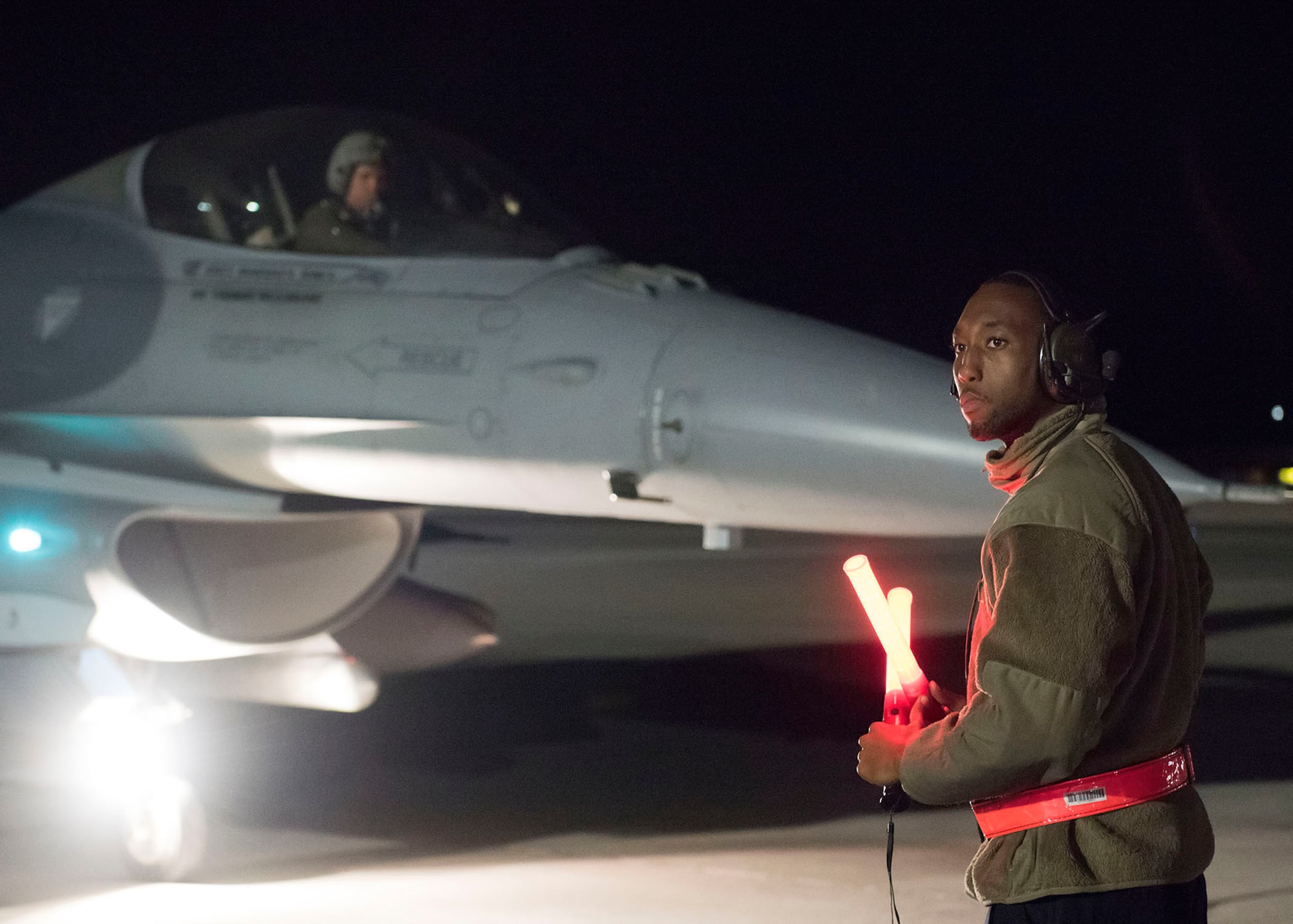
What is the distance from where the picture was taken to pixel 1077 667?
2289 mm

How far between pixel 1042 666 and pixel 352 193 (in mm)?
4949

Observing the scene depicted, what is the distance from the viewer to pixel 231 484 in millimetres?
6660

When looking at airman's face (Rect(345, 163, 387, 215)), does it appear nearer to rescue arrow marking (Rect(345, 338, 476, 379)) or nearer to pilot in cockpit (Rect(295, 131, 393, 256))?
pilot in cockpit (Rect(295, 131, 393, 256))

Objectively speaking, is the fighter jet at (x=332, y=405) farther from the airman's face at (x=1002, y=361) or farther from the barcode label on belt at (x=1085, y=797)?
the barcode label on belt at (x=1085, y=797)

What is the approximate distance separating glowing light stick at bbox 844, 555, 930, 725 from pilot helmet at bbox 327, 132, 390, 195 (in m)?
4.60

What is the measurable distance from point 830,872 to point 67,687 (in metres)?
2.96

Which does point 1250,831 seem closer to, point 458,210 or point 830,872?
point 830,872

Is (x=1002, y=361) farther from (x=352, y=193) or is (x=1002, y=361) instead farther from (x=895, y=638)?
(x=352, y=193)

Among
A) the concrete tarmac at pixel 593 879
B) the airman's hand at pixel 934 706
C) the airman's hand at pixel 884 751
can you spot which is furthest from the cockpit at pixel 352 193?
the airman's hand at pixel 884 751

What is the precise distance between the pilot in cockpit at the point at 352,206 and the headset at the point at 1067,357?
14.7 feet

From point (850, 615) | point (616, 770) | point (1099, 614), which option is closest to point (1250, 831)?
point (616, 770)

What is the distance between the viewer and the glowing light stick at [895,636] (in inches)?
100

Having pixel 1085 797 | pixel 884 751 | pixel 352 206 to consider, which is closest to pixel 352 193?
pixel 352 206

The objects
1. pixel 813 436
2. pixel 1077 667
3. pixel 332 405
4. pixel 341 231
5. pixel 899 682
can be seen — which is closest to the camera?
pixel 1077 667
